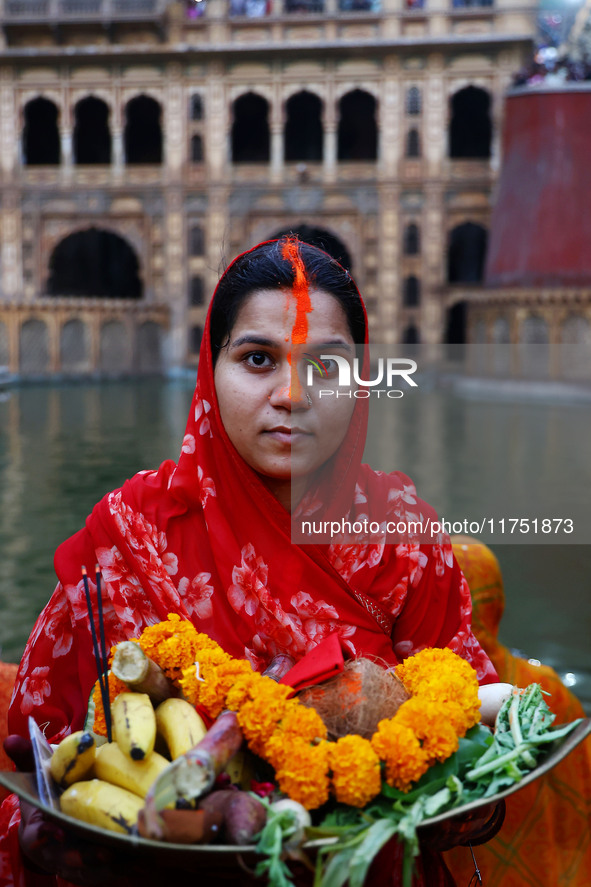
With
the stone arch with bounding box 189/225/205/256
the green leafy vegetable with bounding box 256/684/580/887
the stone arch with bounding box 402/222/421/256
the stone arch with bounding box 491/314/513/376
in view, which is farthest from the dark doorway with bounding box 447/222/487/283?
the green leafy vegetable with bounding box 256/684/580/887

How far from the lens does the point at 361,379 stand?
1.53 m

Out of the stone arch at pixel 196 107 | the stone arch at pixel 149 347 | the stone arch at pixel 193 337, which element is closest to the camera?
the stone arch at pixel 149 347

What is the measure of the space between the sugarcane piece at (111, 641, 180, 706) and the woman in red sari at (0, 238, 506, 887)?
20 centimetres

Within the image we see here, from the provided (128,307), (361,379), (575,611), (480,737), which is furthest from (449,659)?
(128,307)

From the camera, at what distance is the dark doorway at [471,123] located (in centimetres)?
2264

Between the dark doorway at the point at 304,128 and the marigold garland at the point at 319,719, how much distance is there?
904 inches

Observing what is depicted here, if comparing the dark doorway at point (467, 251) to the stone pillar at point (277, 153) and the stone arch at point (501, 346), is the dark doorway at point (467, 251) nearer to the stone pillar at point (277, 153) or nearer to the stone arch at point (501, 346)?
the stone pillar at point (277, 153)

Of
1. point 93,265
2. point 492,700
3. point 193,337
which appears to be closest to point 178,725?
point 492,700

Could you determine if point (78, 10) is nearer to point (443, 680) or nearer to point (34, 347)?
point (34, 347)

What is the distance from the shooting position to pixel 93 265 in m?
24.9

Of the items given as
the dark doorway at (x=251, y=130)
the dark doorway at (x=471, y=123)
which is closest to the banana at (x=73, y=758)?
the dark doorway at (x=471, y=123)

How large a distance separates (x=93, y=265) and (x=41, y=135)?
3834 mm

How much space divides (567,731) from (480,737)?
0.37 ft

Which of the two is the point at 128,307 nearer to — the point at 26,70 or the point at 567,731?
the point at 26,70
